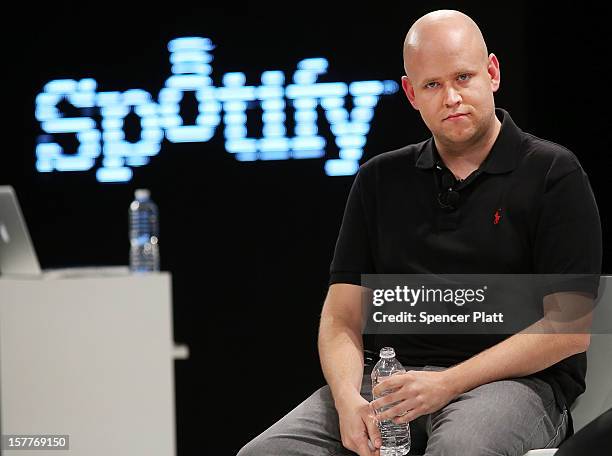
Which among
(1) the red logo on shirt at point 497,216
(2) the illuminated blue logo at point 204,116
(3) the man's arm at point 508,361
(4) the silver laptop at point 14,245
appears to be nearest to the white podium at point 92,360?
(4) the silver laptop at point 14,245

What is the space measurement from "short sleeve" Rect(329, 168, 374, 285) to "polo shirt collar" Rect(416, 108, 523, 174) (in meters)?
0.22

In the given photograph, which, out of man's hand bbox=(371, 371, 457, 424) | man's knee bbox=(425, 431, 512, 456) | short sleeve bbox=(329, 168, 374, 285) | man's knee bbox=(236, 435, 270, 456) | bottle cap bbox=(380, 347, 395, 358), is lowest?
man's knee bbox=(236, 435, 270, 456)

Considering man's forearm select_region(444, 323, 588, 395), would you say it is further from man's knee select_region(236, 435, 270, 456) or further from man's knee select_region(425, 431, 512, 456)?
man's knee select_region(236, 435, 270, 456)

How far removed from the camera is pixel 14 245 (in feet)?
7.64

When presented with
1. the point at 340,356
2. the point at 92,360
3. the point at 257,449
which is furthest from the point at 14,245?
the point at 340,356

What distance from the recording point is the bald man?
88.9 inches

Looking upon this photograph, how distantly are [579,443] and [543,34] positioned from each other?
8.67 ft

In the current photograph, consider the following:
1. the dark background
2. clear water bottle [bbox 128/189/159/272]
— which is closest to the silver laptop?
clear water bottle [bbox 128/189/159/272]

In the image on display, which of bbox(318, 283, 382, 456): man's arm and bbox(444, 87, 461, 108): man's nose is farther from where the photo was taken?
bbox(444, 87, 461, 108): man's nose

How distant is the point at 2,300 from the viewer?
2.18 m

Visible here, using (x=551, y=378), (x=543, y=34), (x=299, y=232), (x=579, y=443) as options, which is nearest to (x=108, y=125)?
(x=299, y=232)

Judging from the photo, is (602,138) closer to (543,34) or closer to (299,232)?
(543,34)

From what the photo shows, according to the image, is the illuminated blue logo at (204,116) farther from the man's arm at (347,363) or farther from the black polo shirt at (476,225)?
the man's arm at (347,363)

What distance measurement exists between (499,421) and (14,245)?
1.30 meters
